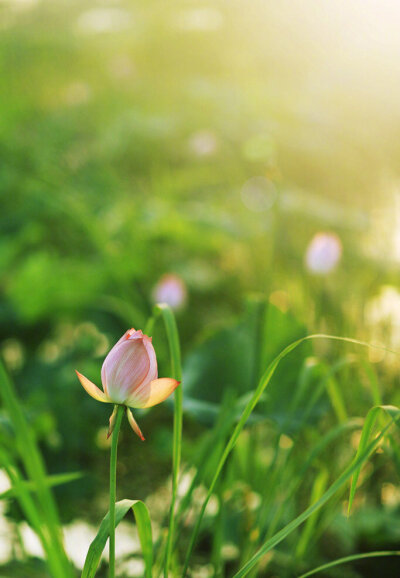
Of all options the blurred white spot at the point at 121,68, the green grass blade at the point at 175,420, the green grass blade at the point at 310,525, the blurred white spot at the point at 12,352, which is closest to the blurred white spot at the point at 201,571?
the green grass blade at the point at 310,525

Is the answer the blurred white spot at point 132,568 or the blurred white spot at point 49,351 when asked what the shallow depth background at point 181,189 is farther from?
the blurred white spot at point 132,568

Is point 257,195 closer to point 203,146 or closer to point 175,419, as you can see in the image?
point 203,146

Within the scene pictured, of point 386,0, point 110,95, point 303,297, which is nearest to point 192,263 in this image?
point 303,297

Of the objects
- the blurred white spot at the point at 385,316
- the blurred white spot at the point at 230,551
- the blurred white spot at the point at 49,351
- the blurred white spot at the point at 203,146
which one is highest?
the blurred white spot at the point at 203,146

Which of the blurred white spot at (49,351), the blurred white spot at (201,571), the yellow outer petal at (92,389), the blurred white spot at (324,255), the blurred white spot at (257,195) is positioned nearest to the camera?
the yellow outer petal at (92,389)

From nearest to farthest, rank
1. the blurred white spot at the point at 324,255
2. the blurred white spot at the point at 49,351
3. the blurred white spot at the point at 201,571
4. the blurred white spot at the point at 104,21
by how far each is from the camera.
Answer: the blurred white spot at the point at 201,571, the blurred white spot at the point at 324,255, the blurred white spot at the point at 49,351, the blurred white spot at the point at 104,21
